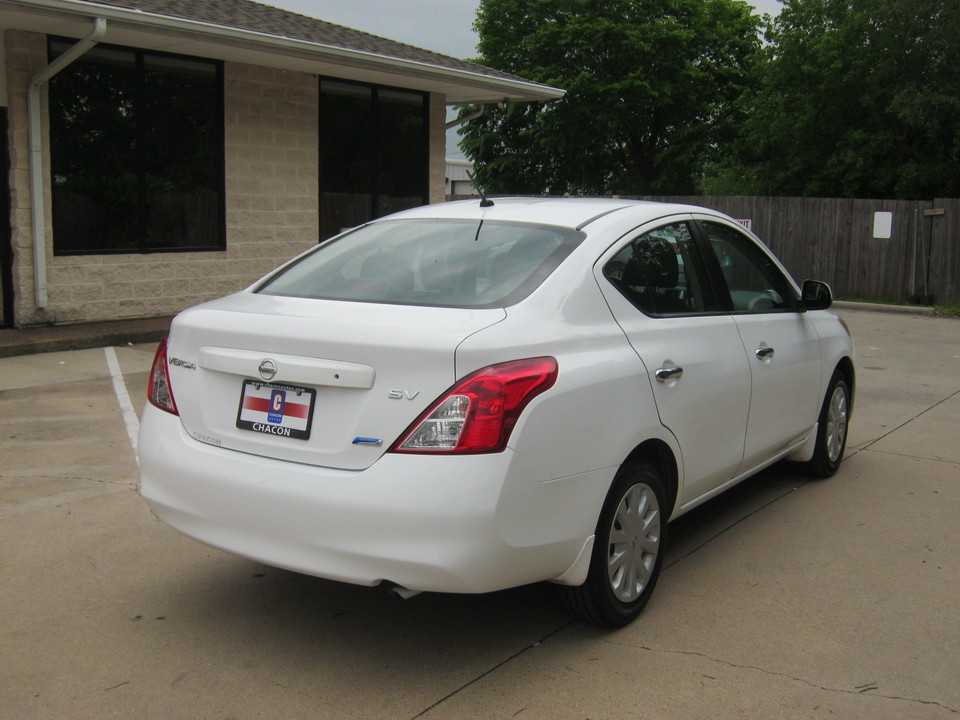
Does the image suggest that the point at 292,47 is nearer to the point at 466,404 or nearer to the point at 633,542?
the point at 633,542

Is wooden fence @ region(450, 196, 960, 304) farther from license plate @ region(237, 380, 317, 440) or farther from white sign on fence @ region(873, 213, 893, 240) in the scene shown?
license plate @ region(237, 380, 317, 440)

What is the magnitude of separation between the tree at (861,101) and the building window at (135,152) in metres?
15.8

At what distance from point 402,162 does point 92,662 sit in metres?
12.6

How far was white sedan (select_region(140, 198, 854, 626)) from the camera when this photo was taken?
3324mm

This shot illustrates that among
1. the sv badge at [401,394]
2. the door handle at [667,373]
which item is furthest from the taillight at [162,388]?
the door handle at [667,373]

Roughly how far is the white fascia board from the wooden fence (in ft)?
19.7

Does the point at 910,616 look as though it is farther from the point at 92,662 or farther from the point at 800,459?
the point at 92,662

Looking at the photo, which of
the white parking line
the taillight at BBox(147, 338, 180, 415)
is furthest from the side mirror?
the white parking line

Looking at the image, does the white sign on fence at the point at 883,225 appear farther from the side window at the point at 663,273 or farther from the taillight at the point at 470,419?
the taillight at the point at 470,419

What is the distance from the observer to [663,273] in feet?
14.9

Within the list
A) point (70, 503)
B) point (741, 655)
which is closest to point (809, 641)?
point (741, 655)

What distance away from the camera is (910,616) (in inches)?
164

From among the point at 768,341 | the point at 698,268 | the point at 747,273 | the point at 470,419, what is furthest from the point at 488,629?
the point at 747,273

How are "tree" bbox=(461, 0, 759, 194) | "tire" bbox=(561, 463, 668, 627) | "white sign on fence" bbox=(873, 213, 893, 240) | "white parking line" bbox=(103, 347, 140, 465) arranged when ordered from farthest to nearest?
"tree" bbox=(461, 0, 759, 194) → "white sign on fence" bbox=(873, 213, 893, 240) → "white parking line" bbox=(103, 347, 140, 465) → "tire" bbox=(561, 463, 668, 627)
